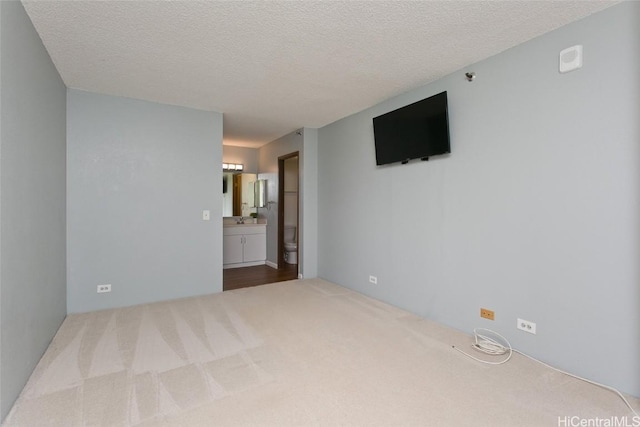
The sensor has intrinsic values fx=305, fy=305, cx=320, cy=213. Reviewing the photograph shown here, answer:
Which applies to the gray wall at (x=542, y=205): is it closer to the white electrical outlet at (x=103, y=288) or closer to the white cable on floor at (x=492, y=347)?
the white cable on floor at (x=492, y=347)

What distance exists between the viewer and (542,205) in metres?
2.22

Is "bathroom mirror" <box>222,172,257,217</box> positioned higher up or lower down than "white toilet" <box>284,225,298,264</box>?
higher up

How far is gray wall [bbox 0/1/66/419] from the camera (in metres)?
1.65

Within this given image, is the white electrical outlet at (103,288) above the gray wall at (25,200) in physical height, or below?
below

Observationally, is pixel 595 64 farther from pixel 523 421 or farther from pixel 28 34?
pixel 28 34

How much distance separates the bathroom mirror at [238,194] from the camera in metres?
6.15

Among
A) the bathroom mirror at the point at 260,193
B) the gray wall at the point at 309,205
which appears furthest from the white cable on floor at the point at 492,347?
the bathroom mirror at the point at 260,193

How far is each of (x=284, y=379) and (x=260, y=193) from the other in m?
4.52

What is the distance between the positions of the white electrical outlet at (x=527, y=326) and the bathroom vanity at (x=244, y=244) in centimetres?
464

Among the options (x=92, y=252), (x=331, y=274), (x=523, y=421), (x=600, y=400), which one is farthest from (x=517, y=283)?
(x=92, y=252)

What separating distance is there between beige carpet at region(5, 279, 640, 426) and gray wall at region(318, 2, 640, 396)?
0.29 meters

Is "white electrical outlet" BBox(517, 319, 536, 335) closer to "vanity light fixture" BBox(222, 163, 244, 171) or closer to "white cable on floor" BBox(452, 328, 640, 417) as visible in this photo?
"white cable on floor" BBox(452, 328, 640, 417)

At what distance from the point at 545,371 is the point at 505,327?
392mm

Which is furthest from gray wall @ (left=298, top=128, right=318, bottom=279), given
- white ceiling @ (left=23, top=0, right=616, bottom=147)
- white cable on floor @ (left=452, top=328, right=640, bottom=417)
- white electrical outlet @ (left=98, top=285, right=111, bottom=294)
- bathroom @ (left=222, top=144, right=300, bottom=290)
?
white cable on floor @ (left=452, top=328, right=640, bottom=417)
